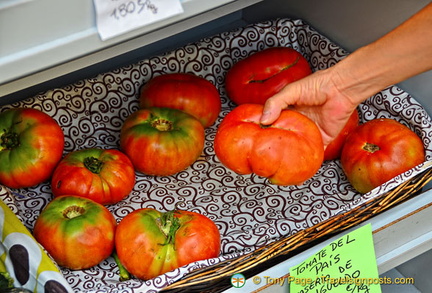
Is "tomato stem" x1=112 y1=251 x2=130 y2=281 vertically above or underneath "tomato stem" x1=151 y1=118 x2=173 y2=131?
underneath

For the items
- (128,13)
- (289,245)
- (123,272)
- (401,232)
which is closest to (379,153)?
(401,232)

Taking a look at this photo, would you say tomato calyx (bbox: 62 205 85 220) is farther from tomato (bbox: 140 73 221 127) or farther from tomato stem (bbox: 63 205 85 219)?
tomato (bbox: 140 73 221 127)

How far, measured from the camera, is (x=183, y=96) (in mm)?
1248

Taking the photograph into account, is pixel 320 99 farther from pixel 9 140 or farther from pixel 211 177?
pixel 9 140

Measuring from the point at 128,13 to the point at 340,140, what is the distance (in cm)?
63

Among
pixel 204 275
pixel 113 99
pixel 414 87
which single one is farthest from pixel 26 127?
pixel 414 87

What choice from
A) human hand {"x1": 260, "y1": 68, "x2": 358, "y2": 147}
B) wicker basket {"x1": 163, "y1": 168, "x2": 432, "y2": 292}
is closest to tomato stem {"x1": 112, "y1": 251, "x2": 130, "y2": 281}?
wicker basket {"x1": 163, "y1": 168, "x2": 432, "y2": 292}

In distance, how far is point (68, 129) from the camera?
4.05 feet

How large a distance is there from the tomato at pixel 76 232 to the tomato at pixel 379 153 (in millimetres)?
473

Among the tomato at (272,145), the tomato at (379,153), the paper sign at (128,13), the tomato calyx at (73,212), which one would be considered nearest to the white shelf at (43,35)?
the paper sign at (128,13)

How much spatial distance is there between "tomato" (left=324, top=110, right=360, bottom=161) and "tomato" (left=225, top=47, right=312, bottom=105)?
6.7 inches

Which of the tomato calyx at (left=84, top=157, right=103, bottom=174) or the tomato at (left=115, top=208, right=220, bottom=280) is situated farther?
the tomato calyx at (left=84, top=157, right=103, bottom=174)

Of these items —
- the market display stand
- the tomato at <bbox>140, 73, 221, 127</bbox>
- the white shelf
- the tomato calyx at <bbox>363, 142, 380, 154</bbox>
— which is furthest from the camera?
the tomato at <bbox>140, 73, 221, 127</bbox>

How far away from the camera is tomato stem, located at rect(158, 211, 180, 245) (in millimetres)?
920
